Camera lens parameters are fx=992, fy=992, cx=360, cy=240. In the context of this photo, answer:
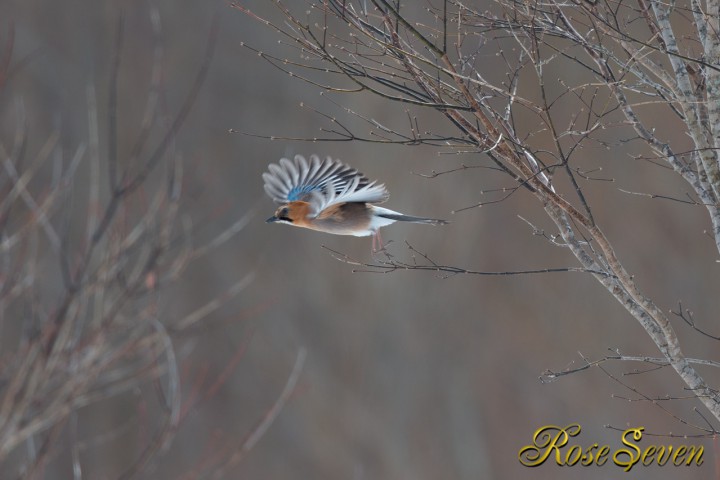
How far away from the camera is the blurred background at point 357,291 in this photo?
9555 mm

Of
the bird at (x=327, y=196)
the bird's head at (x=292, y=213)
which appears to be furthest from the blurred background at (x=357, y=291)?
Answer: the bird's head at (x=292, y=213)

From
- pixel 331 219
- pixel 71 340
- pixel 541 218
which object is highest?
pixel 541 218

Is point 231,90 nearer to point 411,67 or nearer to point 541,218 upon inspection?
point 541,218

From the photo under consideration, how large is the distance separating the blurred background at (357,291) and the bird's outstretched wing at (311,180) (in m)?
5.59

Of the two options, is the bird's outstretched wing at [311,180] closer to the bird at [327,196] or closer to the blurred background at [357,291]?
the bird at [327,196]

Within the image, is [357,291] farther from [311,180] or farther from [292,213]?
[292,213]

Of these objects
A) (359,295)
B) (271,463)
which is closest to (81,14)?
(359,295)

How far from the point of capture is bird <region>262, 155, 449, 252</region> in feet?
12.0

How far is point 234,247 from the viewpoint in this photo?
430 inches

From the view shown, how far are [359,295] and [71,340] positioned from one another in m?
7.00

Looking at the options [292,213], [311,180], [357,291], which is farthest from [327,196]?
[357,291]

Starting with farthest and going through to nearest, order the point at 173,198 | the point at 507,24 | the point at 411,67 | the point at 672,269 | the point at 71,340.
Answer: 1. the point at 672,269
2. the point at 173,198
3. the point at 71,340
4. the point at 507,24
5. the point at 411,67

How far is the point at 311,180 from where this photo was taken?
4.05 metres

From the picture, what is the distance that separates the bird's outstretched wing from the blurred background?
18.3 feet
